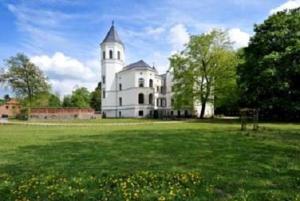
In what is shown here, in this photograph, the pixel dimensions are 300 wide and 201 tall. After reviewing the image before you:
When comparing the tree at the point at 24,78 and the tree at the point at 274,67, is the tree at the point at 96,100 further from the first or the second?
the tree at the point at 274,67

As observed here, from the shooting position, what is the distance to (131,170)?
28.3ft

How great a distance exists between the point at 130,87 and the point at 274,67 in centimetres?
3704

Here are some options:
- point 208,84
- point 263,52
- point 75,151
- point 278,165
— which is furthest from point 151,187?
point 208,84

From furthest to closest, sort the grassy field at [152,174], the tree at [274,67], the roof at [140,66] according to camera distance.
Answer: the roof at [140,66] < the tree at [274,67] < the grassy field at [152,174]

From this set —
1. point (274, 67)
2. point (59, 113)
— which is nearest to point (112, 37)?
point (59, 113)

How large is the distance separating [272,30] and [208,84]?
11806 millimetres

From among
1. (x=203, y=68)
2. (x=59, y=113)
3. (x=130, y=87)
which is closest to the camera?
(x=203, y=68)

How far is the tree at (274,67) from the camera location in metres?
34.0

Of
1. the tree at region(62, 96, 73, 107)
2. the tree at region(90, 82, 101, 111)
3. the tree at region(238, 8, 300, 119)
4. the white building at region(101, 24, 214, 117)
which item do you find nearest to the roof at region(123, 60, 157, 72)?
the white building at region(101, 24, 214, 117)

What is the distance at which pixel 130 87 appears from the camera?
67.9m

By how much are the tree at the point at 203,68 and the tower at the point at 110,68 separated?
77.9 ft

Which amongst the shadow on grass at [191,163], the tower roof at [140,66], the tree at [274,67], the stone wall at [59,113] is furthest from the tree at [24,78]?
the shadow on grass at [191,163]

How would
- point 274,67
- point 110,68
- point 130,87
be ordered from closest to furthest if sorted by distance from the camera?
1. point 274,67
2. point 130,87
3. point 110,68

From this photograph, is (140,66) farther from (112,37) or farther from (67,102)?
(67,102)
